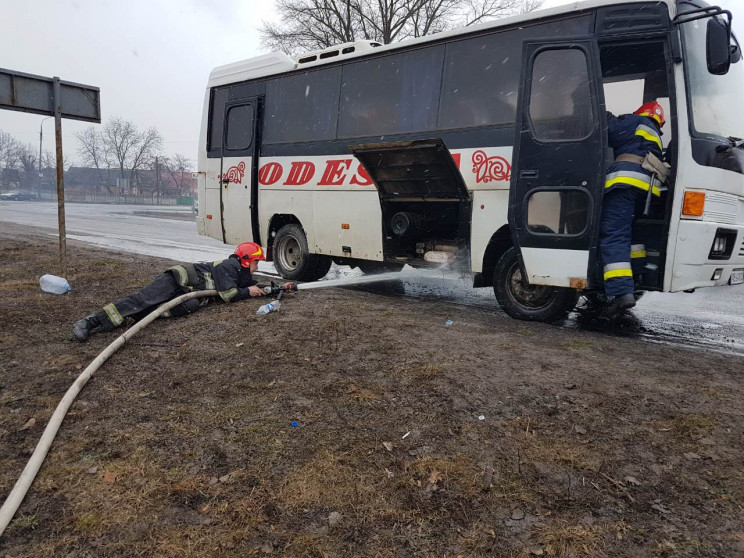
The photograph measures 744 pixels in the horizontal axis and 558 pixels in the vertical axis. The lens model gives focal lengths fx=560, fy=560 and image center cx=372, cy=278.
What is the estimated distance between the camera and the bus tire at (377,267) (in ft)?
31.0

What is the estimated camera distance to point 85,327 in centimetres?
544

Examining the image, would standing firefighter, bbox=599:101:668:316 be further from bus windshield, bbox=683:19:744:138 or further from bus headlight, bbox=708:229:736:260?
bus headlight, bbox=708:229:736:260

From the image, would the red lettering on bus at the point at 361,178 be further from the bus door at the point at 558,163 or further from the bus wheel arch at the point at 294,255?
the bus door at the point at 558,163

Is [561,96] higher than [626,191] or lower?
higher

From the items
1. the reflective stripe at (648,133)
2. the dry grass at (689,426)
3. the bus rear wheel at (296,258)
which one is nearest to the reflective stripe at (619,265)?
the reflective stripe at (648,133)

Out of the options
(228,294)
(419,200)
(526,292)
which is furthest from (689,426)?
(228,294)

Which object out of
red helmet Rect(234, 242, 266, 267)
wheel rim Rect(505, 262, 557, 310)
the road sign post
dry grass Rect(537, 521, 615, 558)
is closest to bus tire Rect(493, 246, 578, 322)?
wheel rim Rect(505, 262, 557, 310)

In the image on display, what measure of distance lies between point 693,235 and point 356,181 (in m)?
4.22

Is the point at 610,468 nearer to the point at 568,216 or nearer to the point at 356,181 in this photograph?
the point at 568,216

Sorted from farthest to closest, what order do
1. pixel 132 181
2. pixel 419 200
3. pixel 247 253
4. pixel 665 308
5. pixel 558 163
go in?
pixel 132 181
pixel 665 308
pixel 419 200
pixel 247 253
pixel 558 163

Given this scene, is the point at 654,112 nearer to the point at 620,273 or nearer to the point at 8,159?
the point at 620,273

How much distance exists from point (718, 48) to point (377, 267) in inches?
242

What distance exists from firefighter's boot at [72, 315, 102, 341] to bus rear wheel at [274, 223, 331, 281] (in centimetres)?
378

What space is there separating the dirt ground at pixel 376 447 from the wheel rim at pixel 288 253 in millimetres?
4167
